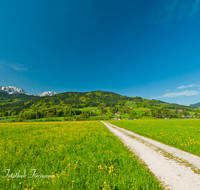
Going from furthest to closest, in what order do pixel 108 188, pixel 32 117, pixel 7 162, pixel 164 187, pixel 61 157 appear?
1. pixel 32 117
2. pixel 61 157
3. pixel 7 162
4. pixel 164 187
5. pixel 108 188

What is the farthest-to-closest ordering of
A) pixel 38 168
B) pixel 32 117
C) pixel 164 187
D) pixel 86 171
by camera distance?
1. pixel 32 117
2. pixel 38 168
3. pixel 86 171
4. pixel 164 187

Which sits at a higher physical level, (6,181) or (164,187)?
(6,181)

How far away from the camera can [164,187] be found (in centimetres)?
457

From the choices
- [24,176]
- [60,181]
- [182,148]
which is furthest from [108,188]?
[182,148]

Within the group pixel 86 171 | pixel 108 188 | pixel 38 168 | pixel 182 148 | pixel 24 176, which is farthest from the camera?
pixel 182 148

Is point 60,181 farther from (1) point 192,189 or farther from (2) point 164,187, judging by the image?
(1) point 192,189

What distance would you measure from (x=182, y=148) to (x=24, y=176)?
1468 centimetres

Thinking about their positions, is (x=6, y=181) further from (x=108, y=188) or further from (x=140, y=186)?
(x=140, y=186)

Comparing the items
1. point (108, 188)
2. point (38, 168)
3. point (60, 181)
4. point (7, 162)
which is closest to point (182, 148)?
point (108, 188)

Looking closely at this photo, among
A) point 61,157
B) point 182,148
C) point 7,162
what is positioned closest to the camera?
point 7,162

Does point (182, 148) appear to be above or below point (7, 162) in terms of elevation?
below

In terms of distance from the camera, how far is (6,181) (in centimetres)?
480

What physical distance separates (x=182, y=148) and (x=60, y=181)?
42.1 feet

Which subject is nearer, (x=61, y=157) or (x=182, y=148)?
(x=61, y=157)
